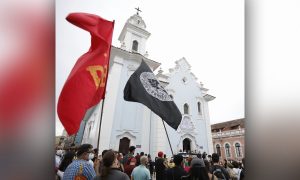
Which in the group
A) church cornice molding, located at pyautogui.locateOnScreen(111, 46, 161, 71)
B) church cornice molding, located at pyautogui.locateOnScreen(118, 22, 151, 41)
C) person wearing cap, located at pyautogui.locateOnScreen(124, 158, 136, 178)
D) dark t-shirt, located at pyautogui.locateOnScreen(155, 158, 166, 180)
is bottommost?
dark t-shirt, located at pyautogui.locateOnScreen(155, 158, 166, 180)

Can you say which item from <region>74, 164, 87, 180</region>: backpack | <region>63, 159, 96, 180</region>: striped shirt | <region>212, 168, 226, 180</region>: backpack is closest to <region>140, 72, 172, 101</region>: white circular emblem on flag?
<region>212, 168, 226, 180</region>: backpack

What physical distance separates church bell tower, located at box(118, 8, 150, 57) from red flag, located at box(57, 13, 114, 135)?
Result: 14.8 m

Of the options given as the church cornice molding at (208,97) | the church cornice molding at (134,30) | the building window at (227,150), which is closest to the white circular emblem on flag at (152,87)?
the church cornice molding at (134,30)

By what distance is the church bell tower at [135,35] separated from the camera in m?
19.7

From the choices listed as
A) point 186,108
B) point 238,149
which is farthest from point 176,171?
point 238,149

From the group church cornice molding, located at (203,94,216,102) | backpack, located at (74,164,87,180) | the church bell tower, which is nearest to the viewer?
backpack, located at (74,164,87,180)

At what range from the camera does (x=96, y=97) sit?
4.56m

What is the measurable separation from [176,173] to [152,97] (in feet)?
6.43

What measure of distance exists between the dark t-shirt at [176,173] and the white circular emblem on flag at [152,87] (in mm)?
1821

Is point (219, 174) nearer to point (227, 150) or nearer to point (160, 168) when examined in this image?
point (160, 168)

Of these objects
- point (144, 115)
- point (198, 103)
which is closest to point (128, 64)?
point (144, 115)

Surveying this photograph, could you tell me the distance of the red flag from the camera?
11.6ft

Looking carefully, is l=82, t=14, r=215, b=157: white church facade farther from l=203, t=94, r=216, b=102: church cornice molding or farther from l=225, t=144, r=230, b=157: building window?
l=225, t=144, r=230, b=157: building window

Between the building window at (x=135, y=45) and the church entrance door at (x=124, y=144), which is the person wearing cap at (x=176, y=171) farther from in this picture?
the building window at (x=135, y=45)
